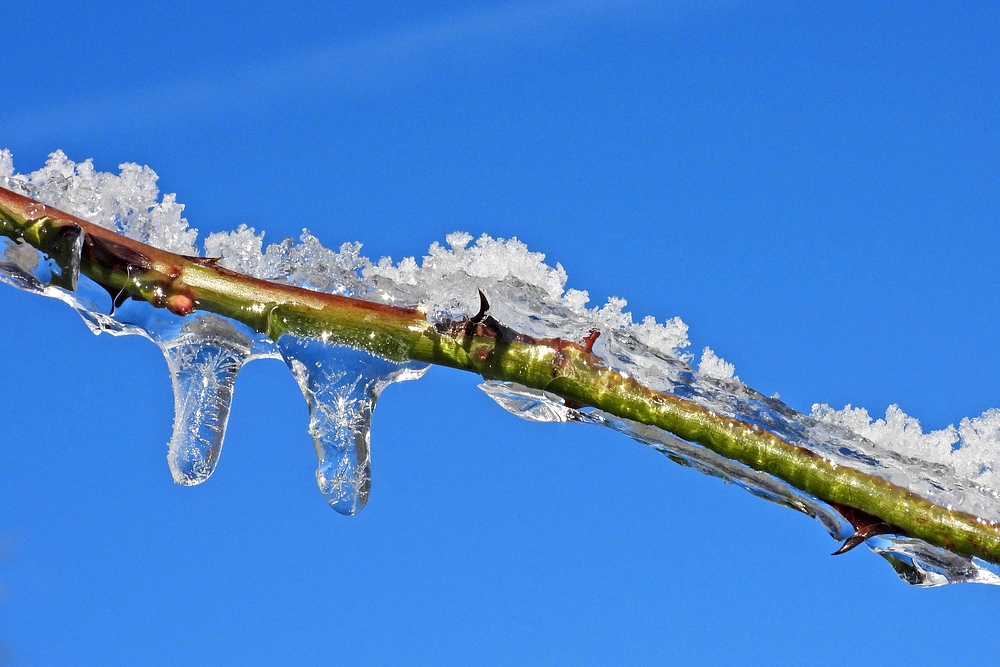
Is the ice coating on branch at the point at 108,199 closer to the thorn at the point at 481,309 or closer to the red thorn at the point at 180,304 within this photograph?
the red thorn at the point at 180,304

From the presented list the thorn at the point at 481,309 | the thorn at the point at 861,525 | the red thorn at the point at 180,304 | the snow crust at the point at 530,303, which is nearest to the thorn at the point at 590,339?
the snow crust at the point at 530,303

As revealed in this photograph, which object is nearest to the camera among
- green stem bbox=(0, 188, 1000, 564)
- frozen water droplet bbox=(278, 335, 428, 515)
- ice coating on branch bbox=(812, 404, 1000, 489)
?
green stem bbox=(0, 188, 1000, 564)

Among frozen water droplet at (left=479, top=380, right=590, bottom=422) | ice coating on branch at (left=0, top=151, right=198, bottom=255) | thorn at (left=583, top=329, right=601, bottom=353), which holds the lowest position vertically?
frozen water droplet at (left=479, top=380, right=590, bottom=422)

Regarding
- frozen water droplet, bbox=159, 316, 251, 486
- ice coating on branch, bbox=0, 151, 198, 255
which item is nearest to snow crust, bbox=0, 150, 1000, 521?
ice coating on branch, bbox=0, 151, 198, 255

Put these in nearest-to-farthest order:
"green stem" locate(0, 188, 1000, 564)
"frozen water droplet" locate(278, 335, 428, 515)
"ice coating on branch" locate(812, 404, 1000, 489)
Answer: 1. "green stem" locate(0, 188, 1000, 564)
2. "frozen water droplet" locate(278, 335, 428, 515)
3. "ice coating on branch" locate(812, 404, 1000, 489)

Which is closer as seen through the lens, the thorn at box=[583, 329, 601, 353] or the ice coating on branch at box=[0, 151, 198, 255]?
the thorn at box=[583, 329, 601, 353]

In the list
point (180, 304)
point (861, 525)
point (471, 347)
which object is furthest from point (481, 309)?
point (861, 525)

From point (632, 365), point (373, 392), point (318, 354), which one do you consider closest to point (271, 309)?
point (318, 354)

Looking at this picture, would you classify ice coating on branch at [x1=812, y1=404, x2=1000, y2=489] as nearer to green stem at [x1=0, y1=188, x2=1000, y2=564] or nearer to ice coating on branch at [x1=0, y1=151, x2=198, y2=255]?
green stem at [x1=0, y1=188, x2=1000, y2=564]
